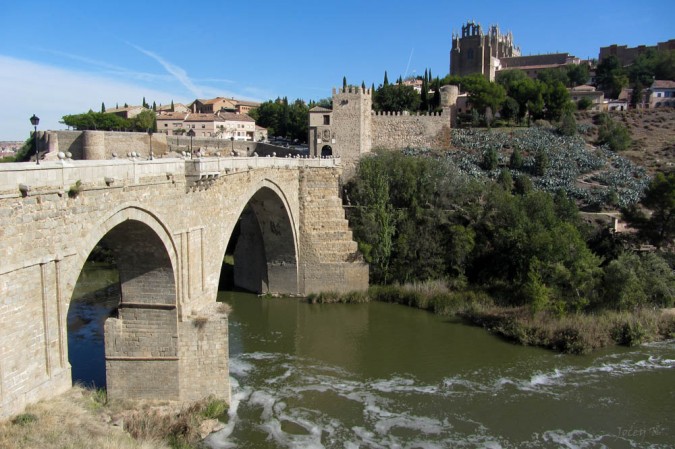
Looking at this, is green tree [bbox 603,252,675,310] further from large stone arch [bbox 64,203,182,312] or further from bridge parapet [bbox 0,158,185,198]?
bridge parapet [bbox 0,158,185,198]

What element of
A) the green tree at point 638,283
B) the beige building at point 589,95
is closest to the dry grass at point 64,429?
the green tree at point 638,283

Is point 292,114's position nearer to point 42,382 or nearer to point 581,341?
point 581,341

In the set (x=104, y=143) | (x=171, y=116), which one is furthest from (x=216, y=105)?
(x=104, y=143)

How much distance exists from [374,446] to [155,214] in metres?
5.22

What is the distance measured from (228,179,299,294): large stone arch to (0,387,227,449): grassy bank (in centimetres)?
859

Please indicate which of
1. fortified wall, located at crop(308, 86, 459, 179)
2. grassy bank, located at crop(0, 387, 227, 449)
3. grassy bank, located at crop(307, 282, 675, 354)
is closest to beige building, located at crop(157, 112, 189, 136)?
fortified wall, located at crop(308, 86, 459, 179)

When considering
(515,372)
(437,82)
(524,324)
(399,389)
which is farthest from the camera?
(437,82)

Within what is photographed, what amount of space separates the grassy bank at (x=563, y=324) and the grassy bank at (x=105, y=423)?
26.3ft

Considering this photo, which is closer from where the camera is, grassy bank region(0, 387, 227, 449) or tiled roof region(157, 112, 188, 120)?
grassy bank region(0, 387, 227, 449)

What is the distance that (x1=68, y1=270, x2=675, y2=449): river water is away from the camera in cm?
1032

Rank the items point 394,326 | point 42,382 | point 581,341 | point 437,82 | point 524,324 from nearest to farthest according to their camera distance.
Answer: point 42,382 < point 581,341 < point 524,324 < point 394,326 < point 437,82

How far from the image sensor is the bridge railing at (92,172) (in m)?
6.81

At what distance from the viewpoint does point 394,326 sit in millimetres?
16516

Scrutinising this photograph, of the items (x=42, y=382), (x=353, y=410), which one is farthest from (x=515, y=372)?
(x=42, y=382)
